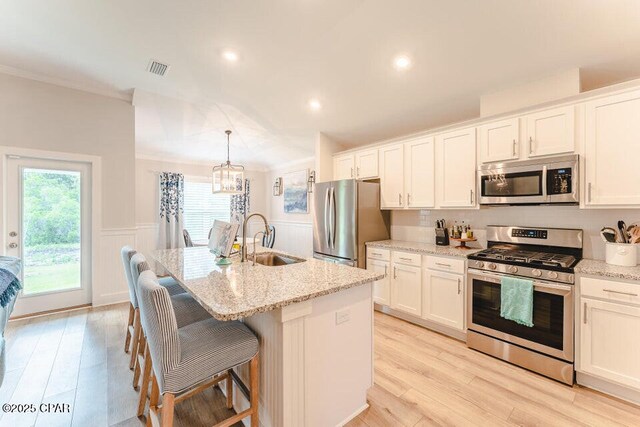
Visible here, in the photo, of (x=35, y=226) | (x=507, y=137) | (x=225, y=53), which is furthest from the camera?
(x=35, y=226)

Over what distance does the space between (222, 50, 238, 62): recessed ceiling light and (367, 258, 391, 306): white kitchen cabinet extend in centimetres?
281

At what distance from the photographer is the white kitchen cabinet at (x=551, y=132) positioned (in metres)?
2.27

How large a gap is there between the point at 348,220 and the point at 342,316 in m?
2.00

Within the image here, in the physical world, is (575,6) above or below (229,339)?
above

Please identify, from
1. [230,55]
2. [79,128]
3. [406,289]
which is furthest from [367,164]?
[79,128]

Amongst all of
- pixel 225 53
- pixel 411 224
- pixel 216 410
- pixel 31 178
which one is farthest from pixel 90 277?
pixel 411 224

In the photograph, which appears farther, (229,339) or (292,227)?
(292,227)

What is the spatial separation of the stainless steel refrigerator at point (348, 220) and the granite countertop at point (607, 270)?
205 centimetres

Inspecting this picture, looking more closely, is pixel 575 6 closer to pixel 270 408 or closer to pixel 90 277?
pixel 270 408

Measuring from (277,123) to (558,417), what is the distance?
443cm

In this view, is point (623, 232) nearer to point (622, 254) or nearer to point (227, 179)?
point (622, 254)

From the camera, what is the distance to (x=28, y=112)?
3240 millimetres

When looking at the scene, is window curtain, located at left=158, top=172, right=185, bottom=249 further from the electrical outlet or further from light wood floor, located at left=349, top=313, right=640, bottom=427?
the electrical outlet

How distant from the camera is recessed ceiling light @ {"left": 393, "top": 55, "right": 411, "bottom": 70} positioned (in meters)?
2.64
